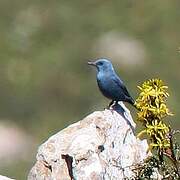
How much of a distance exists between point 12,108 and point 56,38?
3959 mm

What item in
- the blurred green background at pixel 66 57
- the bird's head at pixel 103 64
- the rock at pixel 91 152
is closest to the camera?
the rock at pixel 91 152

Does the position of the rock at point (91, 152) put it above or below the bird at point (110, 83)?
below

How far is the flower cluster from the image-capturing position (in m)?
4.12

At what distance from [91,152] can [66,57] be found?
47.2 feet

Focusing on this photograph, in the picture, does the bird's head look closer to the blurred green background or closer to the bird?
the bird

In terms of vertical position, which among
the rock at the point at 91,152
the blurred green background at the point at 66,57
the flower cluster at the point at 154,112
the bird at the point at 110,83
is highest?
the blurred green background at the point at 66,57

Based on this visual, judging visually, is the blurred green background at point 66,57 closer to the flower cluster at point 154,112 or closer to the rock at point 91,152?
the rock at point 91,152

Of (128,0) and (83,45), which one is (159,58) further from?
(128,0)

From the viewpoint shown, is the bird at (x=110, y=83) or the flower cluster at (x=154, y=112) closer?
the flower cluster at (x=154, y=112)

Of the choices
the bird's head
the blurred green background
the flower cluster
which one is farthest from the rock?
the blurred green background

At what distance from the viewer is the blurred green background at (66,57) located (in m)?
17.6

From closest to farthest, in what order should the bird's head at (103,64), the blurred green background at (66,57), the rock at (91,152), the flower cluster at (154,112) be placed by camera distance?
the flower cluster at (154,112) < the rock at (91,152) < the bird's head at (103,64) < the blurred green background at (66,57)

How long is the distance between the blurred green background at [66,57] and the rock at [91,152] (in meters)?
7.83

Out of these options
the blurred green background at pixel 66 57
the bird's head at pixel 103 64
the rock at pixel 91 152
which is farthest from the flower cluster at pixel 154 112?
the blurred green background at pixel 66 57
